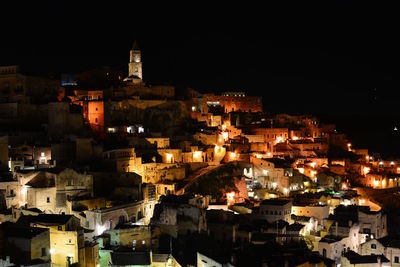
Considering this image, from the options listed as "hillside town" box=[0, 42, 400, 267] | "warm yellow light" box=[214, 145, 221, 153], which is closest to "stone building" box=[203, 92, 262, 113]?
"hillside town" box=[0, 42, 400, 267]

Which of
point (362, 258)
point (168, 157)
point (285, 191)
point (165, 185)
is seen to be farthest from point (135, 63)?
point (362, 258)

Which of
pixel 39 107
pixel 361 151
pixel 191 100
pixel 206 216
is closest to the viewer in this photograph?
pixel 206 216

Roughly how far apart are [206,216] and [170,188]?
595cm

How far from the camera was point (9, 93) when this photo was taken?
45.3 meters

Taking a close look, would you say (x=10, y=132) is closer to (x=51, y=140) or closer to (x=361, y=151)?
(x=51, y=140)

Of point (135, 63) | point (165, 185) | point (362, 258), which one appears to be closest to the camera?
point (362, 258)

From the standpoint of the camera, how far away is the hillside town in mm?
27000

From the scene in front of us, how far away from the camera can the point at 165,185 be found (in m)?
37.6

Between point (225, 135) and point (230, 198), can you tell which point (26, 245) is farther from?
point (225, 135)

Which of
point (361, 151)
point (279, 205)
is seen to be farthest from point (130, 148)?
point (361, 151)

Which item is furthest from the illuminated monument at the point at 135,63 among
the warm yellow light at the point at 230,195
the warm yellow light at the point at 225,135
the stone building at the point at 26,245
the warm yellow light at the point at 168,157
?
the stone building at the point at 26,245

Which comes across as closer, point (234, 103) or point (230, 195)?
point (230, 195)

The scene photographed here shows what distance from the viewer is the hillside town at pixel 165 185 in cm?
2700

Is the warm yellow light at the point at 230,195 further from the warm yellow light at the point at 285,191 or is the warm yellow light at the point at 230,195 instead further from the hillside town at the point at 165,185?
the warm yellow light at the point at 285,191
